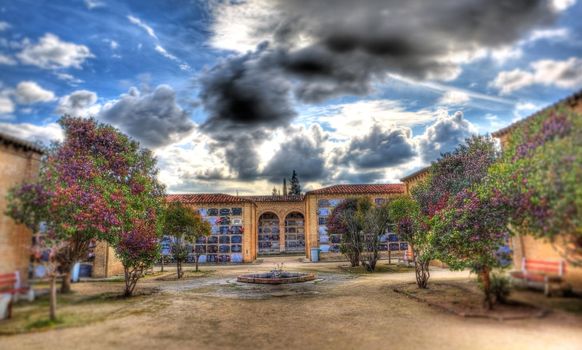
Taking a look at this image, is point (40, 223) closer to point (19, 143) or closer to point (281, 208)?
point (19, 143)

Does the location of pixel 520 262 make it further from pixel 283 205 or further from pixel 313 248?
pixel 283 205

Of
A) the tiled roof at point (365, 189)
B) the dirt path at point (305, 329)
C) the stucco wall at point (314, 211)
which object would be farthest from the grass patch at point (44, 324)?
the tiled roof at point (365, 189)

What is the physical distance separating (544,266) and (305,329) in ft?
22.2

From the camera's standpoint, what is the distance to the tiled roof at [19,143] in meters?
9.80

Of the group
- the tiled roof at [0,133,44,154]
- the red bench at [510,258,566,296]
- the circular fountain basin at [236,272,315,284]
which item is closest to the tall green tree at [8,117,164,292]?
the tiled roof at [0,133,44,154]

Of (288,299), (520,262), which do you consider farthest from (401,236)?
(520,262)

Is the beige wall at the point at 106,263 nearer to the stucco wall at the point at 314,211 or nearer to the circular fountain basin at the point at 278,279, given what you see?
the circular fountain basin at the point at 278,279

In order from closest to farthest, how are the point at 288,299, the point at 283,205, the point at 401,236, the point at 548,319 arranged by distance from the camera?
the point at 548,319, the point at 288,299, the point at 401,236, the point at 283,205

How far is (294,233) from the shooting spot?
5853 centimetres

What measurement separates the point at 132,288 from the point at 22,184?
310 inches

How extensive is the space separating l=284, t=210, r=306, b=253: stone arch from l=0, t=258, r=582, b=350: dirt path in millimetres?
42369

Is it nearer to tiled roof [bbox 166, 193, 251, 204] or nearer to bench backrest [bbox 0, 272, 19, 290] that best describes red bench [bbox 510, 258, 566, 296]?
bench backrest [bbox 0, 272, 19, 290]

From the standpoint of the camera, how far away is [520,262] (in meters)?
11.1

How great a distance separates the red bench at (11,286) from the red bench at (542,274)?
44.8 ft
